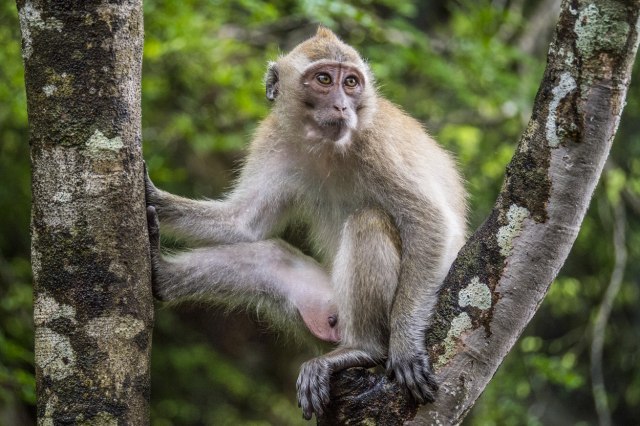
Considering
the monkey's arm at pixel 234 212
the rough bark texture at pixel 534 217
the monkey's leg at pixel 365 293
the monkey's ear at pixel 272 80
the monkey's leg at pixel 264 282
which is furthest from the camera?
the monkey's ear at pixel 272 80

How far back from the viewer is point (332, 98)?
5.39 meters

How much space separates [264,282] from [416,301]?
1298 mm

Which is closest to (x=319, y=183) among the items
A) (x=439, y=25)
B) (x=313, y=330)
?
(x=313, y=330)

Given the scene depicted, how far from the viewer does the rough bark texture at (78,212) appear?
3.39 metres

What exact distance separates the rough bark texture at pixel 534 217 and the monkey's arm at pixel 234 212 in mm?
1947

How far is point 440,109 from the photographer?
10.5m

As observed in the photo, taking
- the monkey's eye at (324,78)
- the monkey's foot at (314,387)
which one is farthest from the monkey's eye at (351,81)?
the monkey's foot at (314,387)

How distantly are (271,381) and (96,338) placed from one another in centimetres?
825

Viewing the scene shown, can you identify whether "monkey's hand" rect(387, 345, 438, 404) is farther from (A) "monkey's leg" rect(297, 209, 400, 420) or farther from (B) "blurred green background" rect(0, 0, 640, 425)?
(B) "blurred green background" rect(0, 0, 640, 425)

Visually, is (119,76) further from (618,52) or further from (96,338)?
(618,52)

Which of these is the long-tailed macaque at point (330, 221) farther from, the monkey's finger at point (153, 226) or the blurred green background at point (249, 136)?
the blurred green background at point (249, 136)

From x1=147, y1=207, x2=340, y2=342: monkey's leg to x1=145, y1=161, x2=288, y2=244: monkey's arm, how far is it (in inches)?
7.7

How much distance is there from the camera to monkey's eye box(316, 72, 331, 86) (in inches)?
215

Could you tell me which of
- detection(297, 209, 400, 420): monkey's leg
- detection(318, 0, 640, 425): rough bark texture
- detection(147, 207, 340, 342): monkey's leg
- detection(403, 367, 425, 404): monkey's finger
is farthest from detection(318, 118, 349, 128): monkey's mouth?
detection(403, 367, 425, 404): monkey's finger
